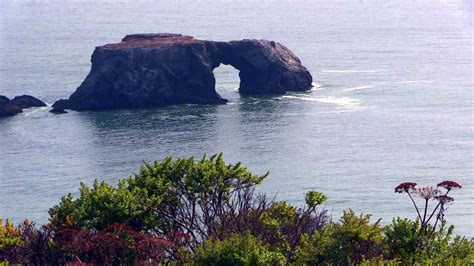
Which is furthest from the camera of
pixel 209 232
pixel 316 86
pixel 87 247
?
pixel 316 86

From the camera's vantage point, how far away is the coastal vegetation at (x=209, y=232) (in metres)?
49.7

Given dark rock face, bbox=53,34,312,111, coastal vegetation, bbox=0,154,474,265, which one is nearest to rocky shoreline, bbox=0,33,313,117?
dark rock face, bbox=53,34,312,111

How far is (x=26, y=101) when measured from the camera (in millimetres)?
139250

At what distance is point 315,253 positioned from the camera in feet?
165

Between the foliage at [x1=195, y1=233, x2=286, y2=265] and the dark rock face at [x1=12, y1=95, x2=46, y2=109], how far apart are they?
305 feet

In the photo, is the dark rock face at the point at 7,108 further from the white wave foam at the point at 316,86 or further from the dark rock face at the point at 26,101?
the white wave foam at the point at 316,86

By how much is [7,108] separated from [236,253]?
293 ft

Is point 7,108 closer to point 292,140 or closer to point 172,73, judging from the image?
point 172,73

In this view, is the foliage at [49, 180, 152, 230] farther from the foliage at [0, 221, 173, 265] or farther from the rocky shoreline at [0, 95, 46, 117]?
the rocky shoreline at [0, 95, 46, 117]

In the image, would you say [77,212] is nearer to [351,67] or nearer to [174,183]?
[174,183]

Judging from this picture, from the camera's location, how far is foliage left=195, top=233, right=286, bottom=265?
4856 centimetres

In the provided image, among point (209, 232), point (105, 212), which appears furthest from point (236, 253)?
point (105, 212)

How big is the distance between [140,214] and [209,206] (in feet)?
17.3

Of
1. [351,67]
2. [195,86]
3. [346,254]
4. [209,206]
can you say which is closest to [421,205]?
[209,206]
